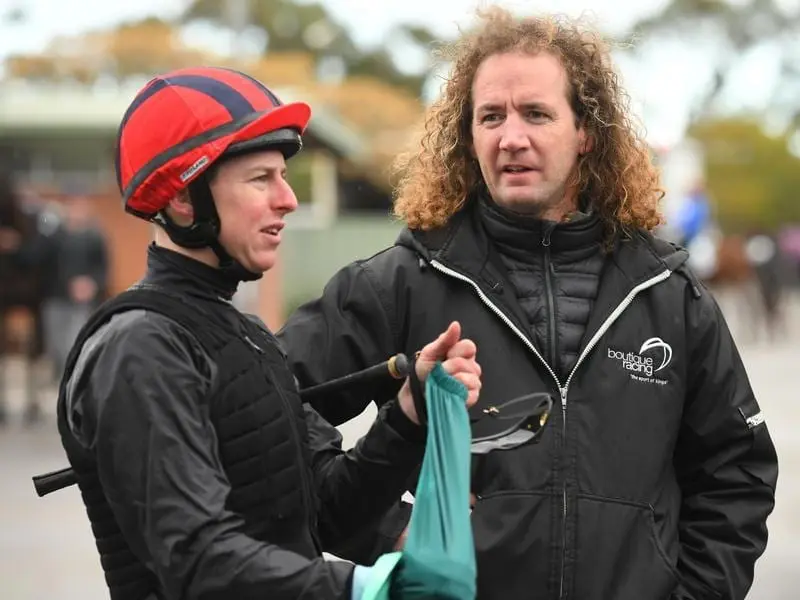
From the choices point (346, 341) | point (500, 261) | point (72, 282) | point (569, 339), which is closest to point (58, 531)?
point (72, 282)

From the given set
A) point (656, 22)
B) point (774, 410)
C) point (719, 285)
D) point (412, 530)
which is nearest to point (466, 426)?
point (412, 530)

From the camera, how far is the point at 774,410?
15.0 m

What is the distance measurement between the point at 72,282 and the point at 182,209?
1150cm

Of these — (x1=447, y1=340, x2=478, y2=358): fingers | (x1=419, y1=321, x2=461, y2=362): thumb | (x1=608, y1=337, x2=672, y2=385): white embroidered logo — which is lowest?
(x1=608, y1=337, x2=672, y2=385): white embroidered logo

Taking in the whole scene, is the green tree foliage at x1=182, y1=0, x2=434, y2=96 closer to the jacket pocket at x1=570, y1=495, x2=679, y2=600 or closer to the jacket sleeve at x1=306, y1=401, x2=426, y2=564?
the jacket pocket at x1=570, y1=495, x2=679, y2=600

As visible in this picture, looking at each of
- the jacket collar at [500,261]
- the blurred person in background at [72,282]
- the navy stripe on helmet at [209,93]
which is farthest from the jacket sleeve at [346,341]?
the blurred person in background at [72,282]

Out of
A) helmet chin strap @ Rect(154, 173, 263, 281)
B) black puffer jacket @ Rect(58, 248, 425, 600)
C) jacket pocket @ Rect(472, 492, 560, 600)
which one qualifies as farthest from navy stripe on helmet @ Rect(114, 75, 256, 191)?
jacket pocket @ Rect(472, 492, 560, 600)

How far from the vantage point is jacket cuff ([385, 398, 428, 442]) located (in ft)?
9.45

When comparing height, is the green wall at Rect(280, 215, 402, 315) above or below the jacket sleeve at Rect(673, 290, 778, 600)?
above

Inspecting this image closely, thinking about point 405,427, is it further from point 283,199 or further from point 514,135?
point 514,135

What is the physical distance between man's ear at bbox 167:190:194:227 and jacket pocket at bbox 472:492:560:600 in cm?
106

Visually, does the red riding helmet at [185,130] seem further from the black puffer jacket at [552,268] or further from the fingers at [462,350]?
the black puffer jacket at [552,268]

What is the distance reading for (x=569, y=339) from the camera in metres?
3.41

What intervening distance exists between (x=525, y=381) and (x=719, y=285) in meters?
33.0
